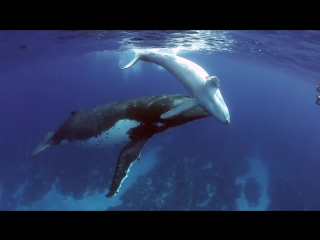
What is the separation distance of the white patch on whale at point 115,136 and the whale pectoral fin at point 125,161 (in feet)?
1.89

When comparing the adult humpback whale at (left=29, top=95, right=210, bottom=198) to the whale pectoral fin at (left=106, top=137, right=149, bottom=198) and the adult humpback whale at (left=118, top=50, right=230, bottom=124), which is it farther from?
the adult humpback whale at (left=118, top=50, right=230, bottom=124)

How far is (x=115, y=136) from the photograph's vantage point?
9.17m

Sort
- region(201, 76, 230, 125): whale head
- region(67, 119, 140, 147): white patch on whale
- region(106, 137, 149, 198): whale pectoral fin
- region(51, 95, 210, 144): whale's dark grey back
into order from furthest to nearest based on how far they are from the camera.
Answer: region(67, 119, 140, 147): white patch on whale < region(51, 95, 210, 144): whale's dark grey back < region(106, 137, 149, 198): whale pectoral fin < region(201, 76, 230, 125): whale head

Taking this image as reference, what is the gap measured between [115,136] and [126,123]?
0.86 metres

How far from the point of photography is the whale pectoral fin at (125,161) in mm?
7585

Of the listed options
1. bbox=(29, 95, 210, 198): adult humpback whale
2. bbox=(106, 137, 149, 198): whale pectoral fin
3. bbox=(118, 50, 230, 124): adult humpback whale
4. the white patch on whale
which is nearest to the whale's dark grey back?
bbox=(29, 95, 210, 198): adult humpback whale

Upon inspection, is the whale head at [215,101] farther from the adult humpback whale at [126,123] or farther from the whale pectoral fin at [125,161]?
the whale pectoral fin at [125,161]

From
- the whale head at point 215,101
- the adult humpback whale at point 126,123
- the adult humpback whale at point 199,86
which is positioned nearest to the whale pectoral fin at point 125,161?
the adult humpback whale at point 126,123

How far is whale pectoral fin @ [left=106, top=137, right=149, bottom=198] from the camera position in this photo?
759 cm

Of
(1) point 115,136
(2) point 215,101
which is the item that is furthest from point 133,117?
(2) point 215,101

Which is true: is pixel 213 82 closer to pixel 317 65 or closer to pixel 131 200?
pixel 131 200

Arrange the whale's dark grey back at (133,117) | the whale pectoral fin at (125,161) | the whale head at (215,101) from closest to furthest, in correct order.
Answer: the whale head at (215,101)
the whale pectoral fin at (125,161)
the whale's dark grey back at (133,117)

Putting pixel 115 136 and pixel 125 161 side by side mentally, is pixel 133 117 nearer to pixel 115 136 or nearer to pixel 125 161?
pixel 115 136
